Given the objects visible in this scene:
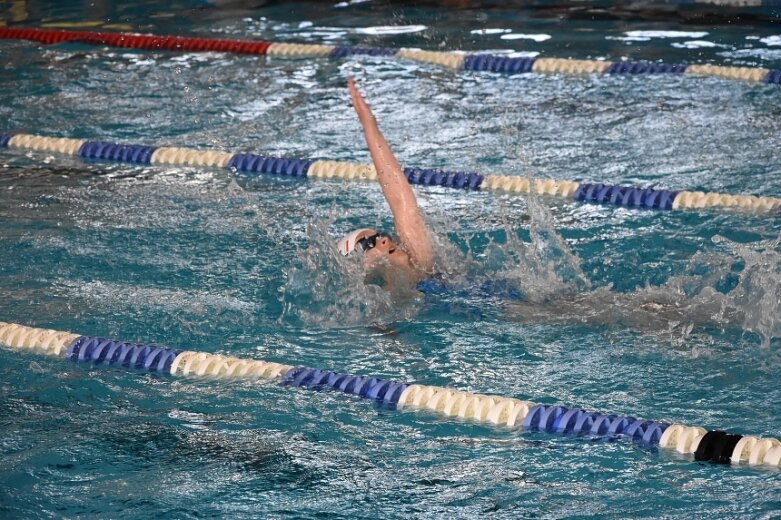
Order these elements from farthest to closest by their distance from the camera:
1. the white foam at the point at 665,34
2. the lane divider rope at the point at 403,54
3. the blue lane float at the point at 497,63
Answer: the white foam at the point at 665,34
the blue lane float at the point at 497,63
the lane divider rope at the point at 403,54

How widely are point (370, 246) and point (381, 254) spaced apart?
0.18 feet

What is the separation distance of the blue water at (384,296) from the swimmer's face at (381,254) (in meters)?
0.10

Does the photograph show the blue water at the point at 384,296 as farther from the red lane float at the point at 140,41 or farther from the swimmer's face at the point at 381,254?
the red lane float at the point at 140,41

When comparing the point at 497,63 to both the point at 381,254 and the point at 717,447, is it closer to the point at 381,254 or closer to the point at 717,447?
the point at 381,254

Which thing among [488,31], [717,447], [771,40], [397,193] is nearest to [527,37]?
[488,31]

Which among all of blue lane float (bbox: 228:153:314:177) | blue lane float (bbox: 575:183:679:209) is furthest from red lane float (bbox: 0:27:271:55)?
blue lane float (bbox: 575:183:679:209)

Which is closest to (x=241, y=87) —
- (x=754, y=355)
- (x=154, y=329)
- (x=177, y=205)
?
(x=177, y=205)

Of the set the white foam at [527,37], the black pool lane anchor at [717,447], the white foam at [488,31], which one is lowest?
the black pool lane anchor at [717,447]

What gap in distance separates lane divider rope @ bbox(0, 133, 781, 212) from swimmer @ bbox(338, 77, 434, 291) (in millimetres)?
781

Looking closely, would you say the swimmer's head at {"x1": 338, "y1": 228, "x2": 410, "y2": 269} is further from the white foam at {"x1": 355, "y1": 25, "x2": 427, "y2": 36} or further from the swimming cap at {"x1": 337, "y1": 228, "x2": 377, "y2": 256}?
the white foam at {"x1": 355, "y1": 25, "x2": 427, "y2": 36}

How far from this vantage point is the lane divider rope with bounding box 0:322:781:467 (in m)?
3.18

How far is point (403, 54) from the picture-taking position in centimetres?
827

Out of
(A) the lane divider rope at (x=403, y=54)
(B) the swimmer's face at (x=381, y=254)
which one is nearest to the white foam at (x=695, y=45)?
(A) the lane divider rope at (x=403, y=54)

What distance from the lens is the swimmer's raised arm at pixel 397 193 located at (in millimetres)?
4441
